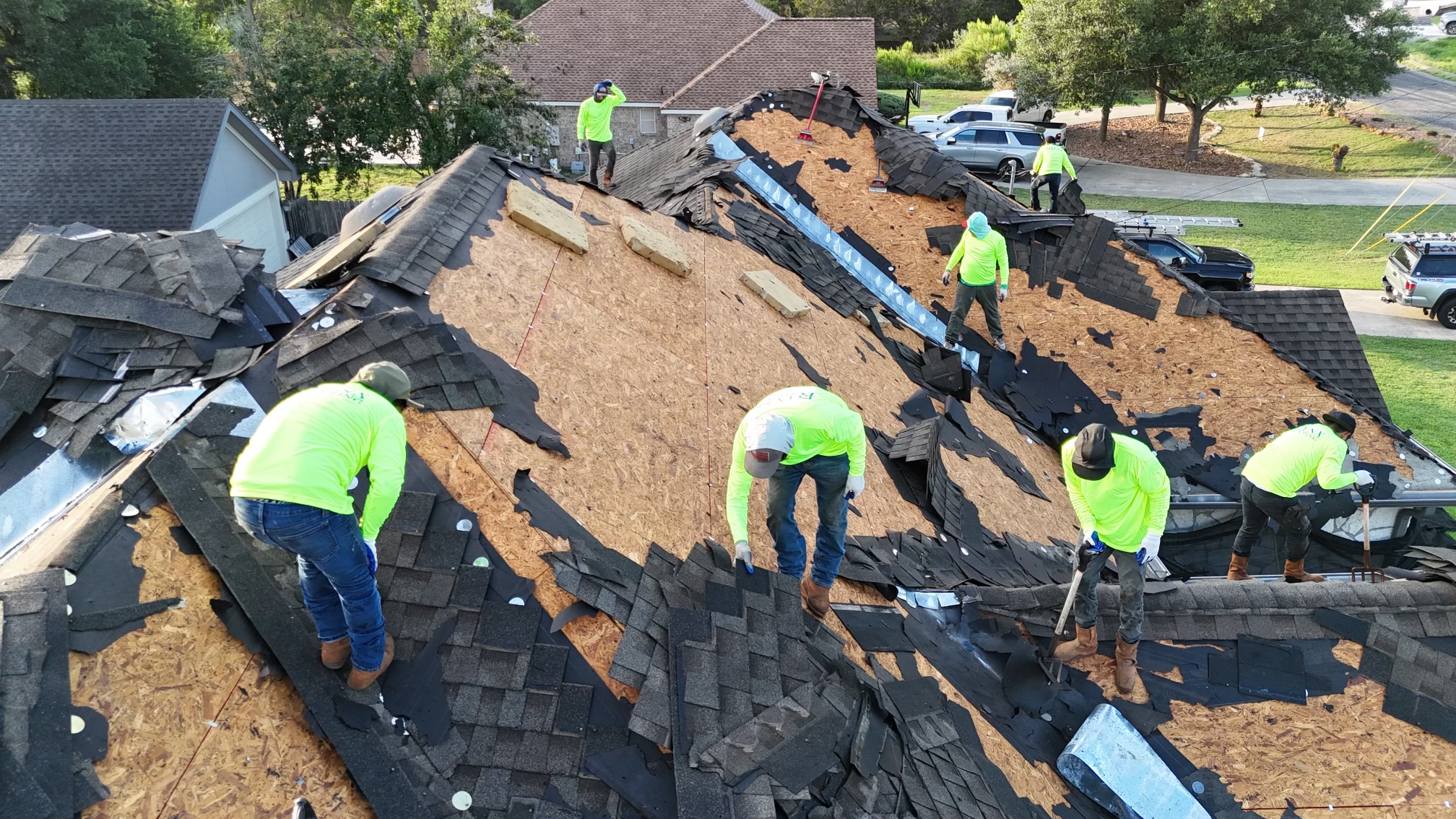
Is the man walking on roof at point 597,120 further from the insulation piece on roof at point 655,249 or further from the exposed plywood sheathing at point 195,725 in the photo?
the exposed plywood sheathing at point 195,725

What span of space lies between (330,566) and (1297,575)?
7.37 meters

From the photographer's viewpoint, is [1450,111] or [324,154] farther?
[1450,111]

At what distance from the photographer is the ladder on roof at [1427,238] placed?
18031 mm

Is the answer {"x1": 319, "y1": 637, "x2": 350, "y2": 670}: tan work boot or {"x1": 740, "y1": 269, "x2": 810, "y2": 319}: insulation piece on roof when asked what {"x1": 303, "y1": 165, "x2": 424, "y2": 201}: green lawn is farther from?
{"x1": 319, "y1": 637, "x2": 350, "y2": 670}: tan work boot

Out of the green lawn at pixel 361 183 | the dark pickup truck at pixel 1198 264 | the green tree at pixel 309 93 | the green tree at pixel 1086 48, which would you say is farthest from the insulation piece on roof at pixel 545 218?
the green tree at pixel 1086 48

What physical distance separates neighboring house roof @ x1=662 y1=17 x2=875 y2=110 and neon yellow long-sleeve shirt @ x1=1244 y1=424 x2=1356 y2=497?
74.2 feet

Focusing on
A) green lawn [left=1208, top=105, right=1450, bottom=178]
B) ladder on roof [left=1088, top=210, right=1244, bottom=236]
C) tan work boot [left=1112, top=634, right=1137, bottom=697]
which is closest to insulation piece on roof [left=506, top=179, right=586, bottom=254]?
tan work boot [left=1112, top=634, right=1137, bottom=697]

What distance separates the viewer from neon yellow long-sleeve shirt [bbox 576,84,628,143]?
12.8 meters

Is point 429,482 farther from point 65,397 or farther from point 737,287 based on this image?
point 737,287

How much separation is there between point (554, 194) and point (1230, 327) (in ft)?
27.6

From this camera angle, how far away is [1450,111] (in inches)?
1268

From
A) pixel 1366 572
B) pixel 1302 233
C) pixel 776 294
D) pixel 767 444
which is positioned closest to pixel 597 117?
pixel 776 294

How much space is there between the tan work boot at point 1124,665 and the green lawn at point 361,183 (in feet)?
68.1

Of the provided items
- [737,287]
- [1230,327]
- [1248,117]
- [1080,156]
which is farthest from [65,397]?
[1248,117]
